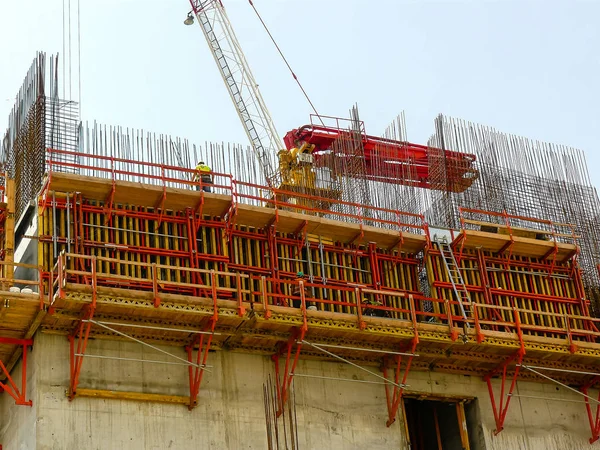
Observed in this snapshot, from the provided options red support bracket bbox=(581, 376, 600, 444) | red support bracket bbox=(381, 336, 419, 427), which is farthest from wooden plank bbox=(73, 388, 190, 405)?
red support bracket bbox=(581, 376, 600, 444)

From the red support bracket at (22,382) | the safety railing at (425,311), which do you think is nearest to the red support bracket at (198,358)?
the safety railing at (425,311)

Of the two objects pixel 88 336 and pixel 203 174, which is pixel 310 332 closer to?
pixel 88 336

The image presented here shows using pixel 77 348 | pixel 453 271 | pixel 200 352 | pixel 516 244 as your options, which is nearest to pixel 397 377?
pixel 453 271

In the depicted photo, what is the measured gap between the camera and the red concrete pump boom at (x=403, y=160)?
5419 centimetres

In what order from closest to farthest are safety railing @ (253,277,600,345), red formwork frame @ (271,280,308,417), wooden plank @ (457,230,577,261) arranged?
red formwork frame @ (271,280,308,417) → safety railing @ (253,277,600,345) → wooden plank @ (457,230,577,261)

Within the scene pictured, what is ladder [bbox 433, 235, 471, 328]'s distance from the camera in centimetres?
4831

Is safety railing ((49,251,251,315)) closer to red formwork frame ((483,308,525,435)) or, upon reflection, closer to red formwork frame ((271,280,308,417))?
red formwork frame ((271,280,308,417))

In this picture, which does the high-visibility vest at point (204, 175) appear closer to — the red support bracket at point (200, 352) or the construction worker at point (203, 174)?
the construction worker at point (203, 174)

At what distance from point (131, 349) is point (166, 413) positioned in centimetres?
252

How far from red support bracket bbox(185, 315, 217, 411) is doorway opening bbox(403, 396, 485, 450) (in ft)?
27.2

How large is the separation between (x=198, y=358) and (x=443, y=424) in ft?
39.7

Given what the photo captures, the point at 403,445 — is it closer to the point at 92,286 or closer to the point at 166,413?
the point at 166,413

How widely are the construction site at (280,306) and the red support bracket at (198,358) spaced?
11 cm

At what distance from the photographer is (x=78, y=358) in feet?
129
